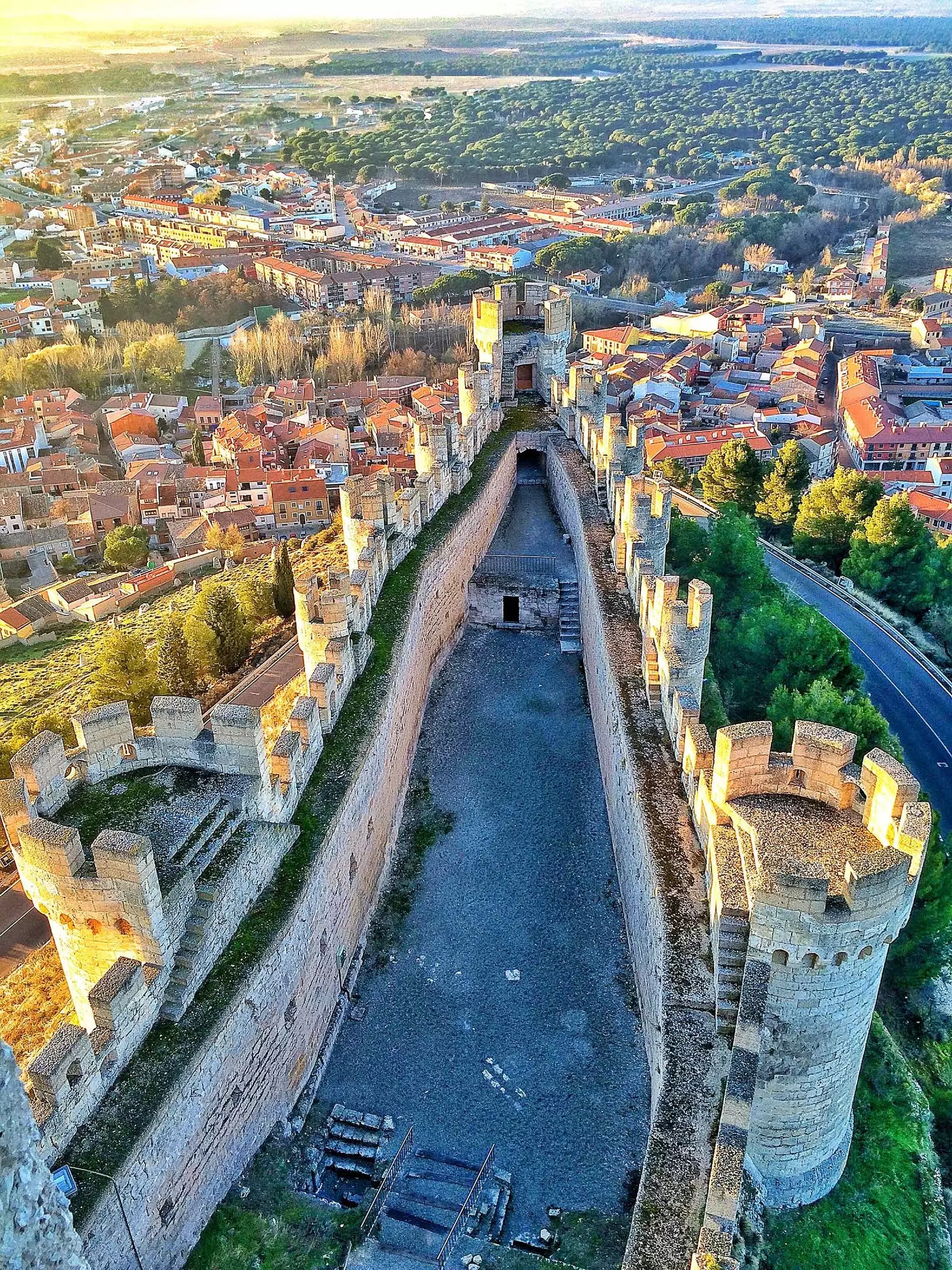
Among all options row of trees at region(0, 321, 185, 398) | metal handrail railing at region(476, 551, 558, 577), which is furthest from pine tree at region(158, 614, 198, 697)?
Answer: row of trees at region(0, 321, 185, 398)

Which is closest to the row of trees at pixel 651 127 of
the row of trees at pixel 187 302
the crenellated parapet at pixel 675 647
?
the row of trees at pixel 187 302

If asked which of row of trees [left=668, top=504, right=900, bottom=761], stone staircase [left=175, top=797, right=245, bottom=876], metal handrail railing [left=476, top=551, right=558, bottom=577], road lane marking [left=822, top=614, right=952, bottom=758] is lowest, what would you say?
road lane marking [left=822, top=614, right=952, bottom=758]

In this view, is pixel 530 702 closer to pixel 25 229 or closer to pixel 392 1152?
pixel 392 1152

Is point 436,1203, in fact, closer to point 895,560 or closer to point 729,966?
point 729,966

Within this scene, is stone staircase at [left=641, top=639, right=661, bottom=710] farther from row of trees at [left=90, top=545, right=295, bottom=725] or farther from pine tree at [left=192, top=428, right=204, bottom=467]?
pine tree at [left=192, top=428, right=204, bottom=467]

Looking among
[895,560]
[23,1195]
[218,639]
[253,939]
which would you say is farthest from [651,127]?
[23,1195]
